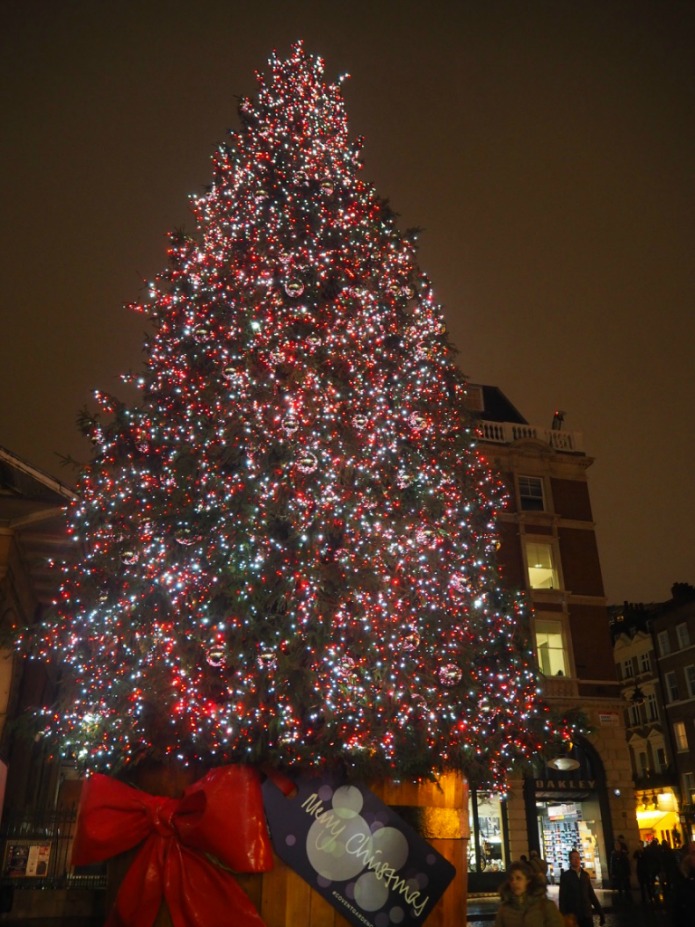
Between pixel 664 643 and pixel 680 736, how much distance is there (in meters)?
5.40

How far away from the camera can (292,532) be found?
6.85 m

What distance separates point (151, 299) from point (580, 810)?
2515 centimetres

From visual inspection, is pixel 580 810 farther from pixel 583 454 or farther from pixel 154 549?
pixel 154 549

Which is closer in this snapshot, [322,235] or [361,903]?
[361,903]

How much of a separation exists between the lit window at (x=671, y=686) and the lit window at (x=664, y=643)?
1297mm

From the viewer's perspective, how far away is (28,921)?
291 inches

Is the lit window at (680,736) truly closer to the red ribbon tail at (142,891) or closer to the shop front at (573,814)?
the shop front at (573,814)

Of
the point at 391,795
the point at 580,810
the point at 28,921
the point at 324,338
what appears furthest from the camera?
the point at 580,810

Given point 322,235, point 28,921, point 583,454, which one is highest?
point 583,454

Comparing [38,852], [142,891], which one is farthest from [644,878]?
[142,891]

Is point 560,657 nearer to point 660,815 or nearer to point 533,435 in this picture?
point 533,435

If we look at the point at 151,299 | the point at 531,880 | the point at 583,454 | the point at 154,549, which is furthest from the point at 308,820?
the point at 583,454

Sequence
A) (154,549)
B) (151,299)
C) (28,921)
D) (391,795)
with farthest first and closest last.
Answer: (151,299)
(28,921)
(154,549)
(391,795)

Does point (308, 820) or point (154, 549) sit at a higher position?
Result: point (154, 549)
